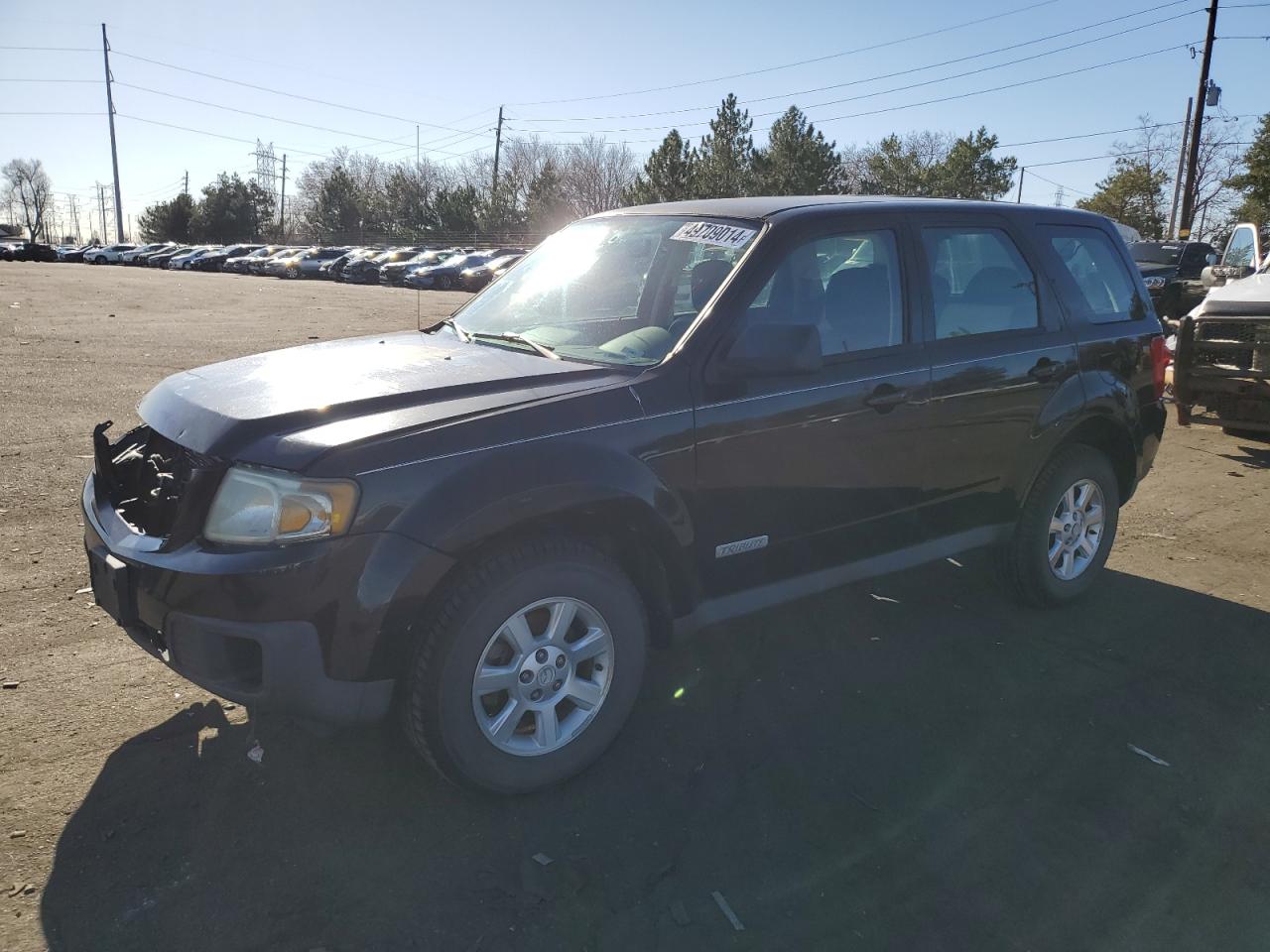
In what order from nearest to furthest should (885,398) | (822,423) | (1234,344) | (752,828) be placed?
1. (752,828)
2. (822,423)
3. (885,398)
4. (1234,344)

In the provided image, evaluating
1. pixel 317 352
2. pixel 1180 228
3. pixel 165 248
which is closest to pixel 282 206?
pixel 165 248

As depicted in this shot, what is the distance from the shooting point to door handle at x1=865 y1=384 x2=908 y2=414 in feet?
12.1

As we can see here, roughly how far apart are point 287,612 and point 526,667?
2.53ft

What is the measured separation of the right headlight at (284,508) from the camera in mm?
2623

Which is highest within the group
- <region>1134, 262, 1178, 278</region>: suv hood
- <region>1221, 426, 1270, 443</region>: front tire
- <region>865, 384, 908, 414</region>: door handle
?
<region>1134, 262, 1178, 278</region>: suv hood

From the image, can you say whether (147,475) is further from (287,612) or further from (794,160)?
(794,160)

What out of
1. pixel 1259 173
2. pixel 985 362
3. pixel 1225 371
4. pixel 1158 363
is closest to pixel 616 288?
pixel 985 362

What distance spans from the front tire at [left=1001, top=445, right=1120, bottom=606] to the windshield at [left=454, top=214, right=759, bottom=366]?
2.10 m

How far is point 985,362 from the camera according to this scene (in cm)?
413

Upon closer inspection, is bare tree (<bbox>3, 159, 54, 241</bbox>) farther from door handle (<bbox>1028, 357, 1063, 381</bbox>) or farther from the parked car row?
door handle (<bbox>1028, 357, 1063, 381</bbox>)

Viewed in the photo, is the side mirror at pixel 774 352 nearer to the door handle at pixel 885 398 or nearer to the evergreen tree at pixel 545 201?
the door handle at pixel 885 398

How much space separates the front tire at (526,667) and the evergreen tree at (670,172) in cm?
5113

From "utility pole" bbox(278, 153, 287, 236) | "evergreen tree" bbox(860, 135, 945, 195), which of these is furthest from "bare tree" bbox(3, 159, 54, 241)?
"evergreen tree" bbox(860, 135, 945, 195)

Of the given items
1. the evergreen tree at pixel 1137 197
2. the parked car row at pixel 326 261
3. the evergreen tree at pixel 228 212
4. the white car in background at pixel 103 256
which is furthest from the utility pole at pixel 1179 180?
the evergreen tree at pixel 228 212
